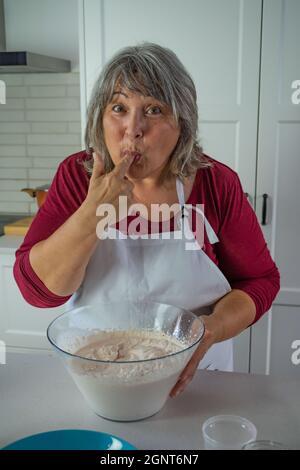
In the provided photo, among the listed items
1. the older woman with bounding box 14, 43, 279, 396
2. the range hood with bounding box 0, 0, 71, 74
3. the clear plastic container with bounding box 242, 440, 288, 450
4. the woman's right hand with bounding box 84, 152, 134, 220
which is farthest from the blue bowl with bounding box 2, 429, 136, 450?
the range hood with bounding box 0, 0, 71, 74

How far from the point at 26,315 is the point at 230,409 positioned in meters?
1.47

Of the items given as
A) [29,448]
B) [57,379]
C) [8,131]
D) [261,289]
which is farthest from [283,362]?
[8,131]

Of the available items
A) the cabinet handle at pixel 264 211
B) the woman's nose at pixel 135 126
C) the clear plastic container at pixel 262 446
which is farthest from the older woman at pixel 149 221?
the cabinet handle at pixel 264 211

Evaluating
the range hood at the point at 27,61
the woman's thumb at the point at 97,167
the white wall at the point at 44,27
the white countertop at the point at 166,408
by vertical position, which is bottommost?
the white countertop at the point at 166,408

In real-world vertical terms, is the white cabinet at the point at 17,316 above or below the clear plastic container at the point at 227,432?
below

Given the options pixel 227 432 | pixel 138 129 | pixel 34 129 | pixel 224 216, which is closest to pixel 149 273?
pixel 224 216

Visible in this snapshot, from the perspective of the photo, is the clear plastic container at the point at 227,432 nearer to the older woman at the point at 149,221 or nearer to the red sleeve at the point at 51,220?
the older woman at the point at 149,221

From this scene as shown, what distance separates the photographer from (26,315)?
2219mm

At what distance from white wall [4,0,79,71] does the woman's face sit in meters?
1.35

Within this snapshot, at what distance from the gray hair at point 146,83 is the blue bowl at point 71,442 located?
0.58 metres

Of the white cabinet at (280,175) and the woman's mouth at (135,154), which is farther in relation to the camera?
the white cabinet at (280,175)

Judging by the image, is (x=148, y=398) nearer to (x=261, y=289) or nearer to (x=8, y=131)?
(x=261, y=289)

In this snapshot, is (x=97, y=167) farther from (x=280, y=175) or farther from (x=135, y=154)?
(x=280, y=175)

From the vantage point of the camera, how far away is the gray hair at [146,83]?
1097 millimetres
